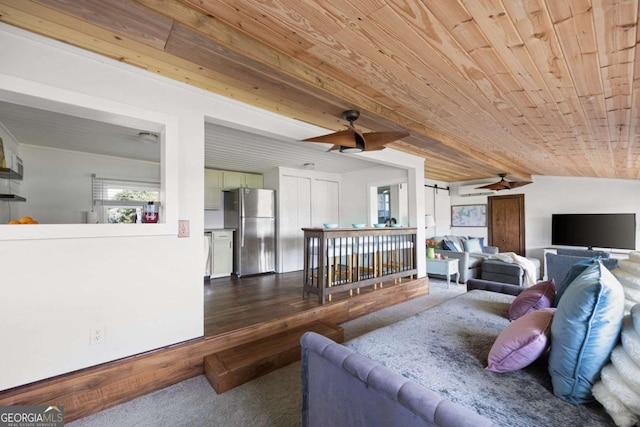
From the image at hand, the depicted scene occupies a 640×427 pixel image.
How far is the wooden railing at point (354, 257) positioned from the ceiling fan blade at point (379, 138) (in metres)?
1.29

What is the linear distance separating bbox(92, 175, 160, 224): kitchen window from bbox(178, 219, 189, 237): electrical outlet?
8.46 ft

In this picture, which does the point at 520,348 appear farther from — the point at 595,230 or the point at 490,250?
the point at 595,230

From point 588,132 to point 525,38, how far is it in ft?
6.65

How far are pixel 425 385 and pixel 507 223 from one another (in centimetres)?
729

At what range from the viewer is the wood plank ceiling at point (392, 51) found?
4.05ft

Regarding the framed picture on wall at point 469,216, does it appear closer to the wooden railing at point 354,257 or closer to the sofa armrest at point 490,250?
the sofa armrest at point 490,250

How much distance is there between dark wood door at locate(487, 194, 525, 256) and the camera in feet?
22.6

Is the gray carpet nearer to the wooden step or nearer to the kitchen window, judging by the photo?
the wooden step

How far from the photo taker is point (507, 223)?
7070 millimetres

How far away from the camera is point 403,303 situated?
4.29 meters

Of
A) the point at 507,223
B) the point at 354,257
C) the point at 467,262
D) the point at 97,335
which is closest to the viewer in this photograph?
the point at 97,335

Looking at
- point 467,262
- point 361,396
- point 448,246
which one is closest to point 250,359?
point 361,396

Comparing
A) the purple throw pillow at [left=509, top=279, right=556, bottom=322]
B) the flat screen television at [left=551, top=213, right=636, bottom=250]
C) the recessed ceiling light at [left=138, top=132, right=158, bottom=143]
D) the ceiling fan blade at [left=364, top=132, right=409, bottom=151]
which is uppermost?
the recessed ceiling light at [left=138, top=132, right=158, bottom=143]

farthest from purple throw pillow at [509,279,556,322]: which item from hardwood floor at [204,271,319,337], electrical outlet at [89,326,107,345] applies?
electrical outlet at [89,326,107,345]
